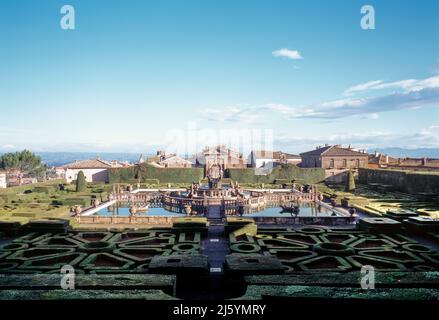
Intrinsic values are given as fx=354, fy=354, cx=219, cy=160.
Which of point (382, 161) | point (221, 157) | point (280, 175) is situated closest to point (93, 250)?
point (280, 175)

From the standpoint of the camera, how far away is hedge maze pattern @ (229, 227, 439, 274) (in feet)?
40.9

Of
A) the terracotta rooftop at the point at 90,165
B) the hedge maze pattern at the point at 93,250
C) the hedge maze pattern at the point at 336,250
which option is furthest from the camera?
the terracotta rooftop at the point at 90,165

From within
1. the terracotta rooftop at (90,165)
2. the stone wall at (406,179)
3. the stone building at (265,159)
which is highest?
the stone building at (265,159)

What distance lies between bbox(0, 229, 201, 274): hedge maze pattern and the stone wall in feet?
98.8

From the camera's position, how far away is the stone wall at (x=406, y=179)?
3722cm

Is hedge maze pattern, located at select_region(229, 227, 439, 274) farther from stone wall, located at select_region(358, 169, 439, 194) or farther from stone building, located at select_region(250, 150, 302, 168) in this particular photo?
stone building, located at select_region(250, 150, 302, 168)

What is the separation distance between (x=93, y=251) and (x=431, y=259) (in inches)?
509

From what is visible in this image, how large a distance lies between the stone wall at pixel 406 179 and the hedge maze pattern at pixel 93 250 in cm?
3010

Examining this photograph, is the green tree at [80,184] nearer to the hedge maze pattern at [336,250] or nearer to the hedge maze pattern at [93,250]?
the hedge maze pattern at [93,250]

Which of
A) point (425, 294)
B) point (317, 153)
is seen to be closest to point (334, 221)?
point (425, 294)

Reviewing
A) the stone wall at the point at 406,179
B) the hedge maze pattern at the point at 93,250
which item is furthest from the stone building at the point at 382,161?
the hedge maze pattern at the point at 93,250

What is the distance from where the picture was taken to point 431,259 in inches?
521
